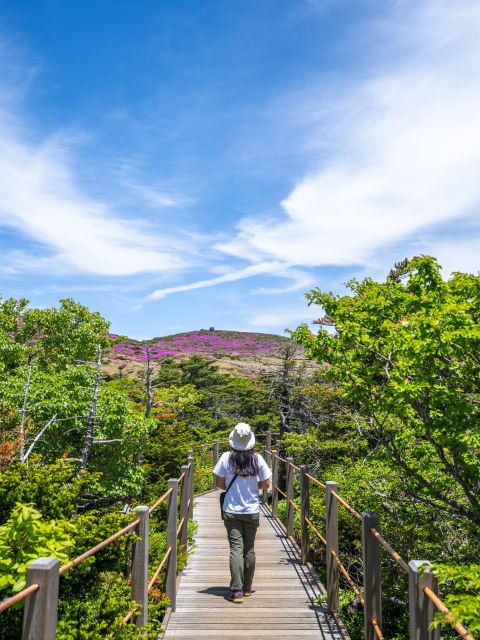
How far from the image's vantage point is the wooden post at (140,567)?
10.7 feet

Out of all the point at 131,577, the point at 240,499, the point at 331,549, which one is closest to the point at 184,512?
the point at 240,499

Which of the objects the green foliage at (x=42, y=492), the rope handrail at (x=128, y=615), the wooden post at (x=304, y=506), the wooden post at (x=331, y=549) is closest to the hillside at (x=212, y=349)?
the wooden post at (x=304, y=506)

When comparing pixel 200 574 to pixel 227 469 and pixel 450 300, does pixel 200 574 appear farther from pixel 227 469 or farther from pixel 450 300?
pixel 450 300

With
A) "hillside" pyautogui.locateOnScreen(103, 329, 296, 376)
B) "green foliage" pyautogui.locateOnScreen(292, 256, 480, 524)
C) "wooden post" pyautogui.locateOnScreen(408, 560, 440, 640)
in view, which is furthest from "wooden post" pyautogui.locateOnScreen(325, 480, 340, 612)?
"hillside" pyautogui.locateOnScreen(103, 329, 296, 376)

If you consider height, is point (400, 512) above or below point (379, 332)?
below

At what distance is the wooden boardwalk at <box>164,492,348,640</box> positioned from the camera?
3.90 meters

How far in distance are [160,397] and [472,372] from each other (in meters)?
16.0

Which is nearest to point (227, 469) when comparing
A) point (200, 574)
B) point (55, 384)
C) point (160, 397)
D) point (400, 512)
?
point (200, 574)

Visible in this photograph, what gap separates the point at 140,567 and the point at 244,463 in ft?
4.82

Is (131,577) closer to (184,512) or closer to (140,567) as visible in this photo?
(140,567)

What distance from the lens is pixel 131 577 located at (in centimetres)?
329

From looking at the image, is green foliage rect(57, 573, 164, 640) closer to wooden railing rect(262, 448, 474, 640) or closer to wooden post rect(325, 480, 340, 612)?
wooden railing rect(262, 448, 474, 640)

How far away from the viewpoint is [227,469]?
4508mm

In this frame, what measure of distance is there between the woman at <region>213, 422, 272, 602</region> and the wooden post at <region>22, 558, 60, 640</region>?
268 centimetres
